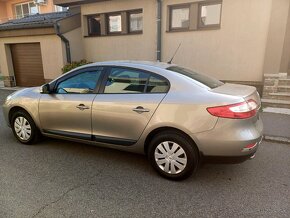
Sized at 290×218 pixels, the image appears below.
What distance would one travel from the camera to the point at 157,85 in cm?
312

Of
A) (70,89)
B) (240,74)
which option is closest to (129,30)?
(240,74)

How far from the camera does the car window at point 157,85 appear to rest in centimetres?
306

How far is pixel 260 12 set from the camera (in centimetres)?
668

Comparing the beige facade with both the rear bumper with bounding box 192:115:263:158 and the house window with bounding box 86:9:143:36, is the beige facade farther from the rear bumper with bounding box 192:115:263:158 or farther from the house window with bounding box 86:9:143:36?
the rear bumper with bounding box 192:115:263:158

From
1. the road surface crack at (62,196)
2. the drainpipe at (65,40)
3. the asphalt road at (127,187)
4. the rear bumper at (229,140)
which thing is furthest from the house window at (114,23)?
the rear bumper at (229,140)

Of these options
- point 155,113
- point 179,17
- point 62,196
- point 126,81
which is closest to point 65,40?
point 179,17

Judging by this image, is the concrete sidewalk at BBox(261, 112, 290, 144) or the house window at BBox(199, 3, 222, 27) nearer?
the concrete sidewalk at BBox(261, 112, 290, 144)

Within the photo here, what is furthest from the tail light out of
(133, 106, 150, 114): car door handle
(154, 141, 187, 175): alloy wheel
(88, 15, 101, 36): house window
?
(88, 15, 101, 36): house window

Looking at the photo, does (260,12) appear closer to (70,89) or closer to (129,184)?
(70,89)

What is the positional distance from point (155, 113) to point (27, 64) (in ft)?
32.1

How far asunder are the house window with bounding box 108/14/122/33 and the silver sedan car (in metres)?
6.19

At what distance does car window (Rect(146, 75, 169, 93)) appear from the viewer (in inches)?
120

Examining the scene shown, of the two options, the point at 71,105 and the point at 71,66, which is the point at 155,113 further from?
the point at 71,66

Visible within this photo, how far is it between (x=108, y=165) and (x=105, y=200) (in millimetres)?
862
